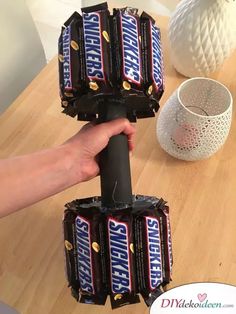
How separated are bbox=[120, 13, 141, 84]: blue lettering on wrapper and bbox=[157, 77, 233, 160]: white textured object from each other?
156mm

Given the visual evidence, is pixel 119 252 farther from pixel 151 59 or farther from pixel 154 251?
pixel 151 59

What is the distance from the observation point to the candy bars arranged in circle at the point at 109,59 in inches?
21.3

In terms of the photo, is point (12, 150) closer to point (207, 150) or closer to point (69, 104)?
point (69, 104)

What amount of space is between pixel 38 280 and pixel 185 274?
0.22 meters

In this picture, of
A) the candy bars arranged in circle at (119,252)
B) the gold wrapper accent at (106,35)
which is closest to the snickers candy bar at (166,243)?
the candy bars arranged in circle at (119,252)

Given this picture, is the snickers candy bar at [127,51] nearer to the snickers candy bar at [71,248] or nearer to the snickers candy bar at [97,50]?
the snickers candy bar at [97,50]

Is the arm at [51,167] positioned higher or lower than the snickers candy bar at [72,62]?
lower

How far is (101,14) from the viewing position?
22.0 inches

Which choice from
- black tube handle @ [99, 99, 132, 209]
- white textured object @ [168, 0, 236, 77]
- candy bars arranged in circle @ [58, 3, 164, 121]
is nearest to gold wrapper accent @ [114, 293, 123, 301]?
black tube handle @ [99, 99, 132, 209]

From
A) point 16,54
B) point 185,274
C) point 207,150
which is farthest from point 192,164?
point 16,54

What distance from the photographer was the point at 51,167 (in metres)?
0.62

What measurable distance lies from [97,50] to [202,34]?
0.29m

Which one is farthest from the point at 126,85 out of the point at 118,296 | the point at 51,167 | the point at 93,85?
the point at 118,296

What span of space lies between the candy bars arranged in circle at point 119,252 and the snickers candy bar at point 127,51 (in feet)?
0.55
